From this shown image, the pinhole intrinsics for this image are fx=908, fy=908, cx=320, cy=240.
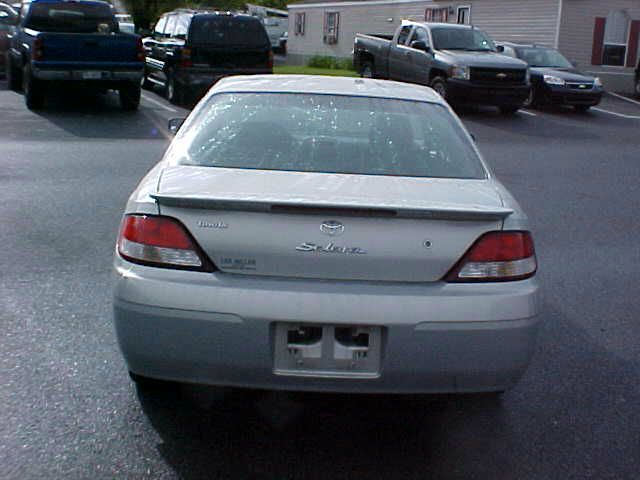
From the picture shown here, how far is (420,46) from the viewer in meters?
19.9

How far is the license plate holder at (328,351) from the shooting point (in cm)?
355

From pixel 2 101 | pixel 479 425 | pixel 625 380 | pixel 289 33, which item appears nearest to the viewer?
pixel 479 425

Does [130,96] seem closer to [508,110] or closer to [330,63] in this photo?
[508,110]

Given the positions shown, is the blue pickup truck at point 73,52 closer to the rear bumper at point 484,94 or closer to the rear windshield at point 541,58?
the rear bumper at point 484,94

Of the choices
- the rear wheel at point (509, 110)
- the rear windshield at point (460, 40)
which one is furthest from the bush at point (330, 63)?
the rear wheel at point (509, 110)

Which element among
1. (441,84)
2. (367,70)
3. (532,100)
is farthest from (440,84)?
(367,70)

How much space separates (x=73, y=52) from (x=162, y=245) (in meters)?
12.3

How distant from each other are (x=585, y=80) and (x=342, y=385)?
18.9 metres

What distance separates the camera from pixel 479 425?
416cm

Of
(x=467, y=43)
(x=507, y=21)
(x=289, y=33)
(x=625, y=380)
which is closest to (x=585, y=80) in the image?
(x=467, y=43)

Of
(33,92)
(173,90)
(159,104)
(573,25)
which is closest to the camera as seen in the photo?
(33,92)

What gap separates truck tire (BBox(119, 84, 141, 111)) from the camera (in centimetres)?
1620

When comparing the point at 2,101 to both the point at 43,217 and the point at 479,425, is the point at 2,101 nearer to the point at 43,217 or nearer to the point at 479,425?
the point at 43,217

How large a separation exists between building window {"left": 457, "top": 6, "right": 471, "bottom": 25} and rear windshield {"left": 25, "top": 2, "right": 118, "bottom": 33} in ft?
55.6
